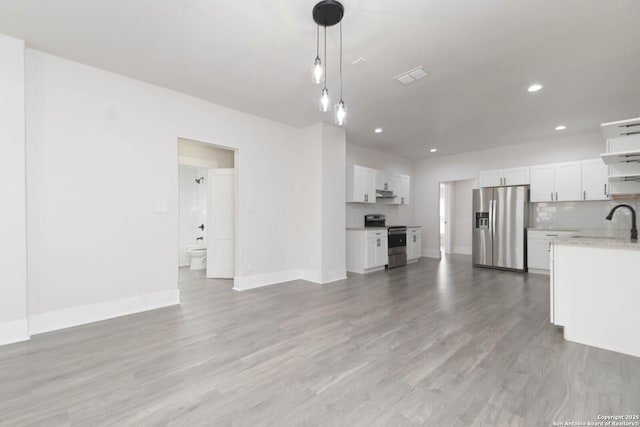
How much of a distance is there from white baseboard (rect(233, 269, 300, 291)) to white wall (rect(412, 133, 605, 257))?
458 cm

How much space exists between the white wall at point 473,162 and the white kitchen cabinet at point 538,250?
1661mm

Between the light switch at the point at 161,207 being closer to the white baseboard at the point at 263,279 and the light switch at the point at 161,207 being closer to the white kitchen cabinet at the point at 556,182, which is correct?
the white baseboard at the point at 263,279

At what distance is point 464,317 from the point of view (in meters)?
3.15

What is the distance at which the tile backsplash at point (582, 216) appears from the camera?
516 centimetres

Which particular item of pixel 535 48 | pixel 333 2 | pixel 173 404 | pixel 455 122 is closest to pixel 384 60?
pixel 333 2

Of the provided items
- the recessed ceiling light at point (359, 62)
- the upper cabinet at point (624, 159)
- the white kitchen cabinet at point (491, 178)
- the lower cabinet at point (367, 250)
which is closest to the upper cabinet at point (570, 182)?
the white kitchen cabinet at point (491, 178)

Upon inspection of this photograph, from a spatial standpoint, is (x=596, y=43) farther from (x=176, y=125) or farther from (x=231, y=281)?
(x=231, y=281)

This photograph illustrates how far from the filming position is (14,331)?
2578 millimetres

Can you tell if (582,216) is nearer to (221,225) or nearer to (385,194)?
(385,194)

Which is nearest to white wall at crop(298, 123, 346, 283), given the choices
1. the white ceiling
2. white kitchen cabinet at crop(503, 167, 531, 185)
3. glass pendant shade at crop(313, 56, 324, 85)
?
the white ceiling

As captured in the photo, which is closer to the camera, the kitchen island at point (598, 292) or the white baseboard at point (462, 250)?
the kitchen island at point (598, 292)

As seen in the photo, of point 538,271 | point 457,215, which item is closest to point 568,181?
point 538,271

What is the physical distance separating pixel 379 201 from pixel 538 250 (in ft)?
11.1

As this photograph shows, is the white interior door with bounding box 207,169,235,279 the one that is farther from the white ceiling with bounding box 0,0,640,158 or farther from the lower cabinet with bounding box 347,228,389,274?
the lower cabinet with bounding box 347,228,389,274
